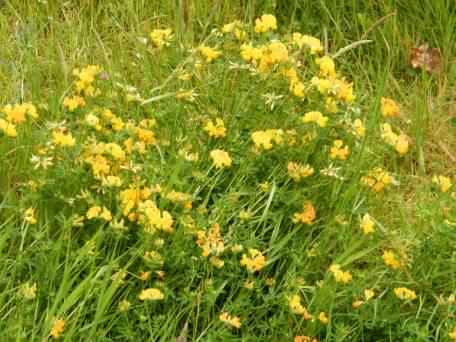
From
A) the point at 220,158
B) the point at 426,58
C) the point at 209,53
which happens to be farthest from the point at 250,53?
the point at 426,58

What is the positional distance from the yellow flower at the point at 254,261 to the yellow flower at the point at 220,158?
0.94 ft

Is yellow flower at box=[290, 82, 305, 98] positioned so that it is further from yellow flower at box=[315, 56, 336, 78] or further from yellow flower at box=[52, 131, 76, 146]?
yellow flower at box=[52, 131, 76, 146]

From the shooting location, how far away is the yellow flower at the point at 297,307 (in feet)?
7.30

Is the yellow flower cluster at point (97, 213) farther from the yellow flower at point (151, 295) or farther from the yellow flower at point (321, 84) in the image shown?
the yellow flower at point (321, 84)

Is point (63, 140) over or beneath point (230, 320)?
over

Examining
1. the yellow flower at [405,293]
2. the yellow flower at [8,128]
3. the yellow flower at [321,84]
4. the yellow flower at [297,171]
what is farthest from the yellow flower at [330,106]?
the yellow flower at [8,128]

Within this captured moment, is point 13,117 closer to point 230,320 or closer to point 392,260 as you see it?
point 230,320

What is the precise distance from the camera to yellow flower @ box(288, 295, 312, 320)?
2.23 metres

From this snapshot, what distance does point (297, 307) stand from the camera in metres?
2.23

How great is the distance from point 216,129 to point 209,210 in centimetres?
26

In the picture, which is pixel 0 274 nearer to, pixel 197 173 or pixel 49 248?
A: pixel 49 248

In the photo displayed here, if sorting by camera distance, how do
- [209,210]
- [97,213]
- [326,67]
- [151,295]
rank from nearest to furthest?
[151,295] < [97,213] < [209,210] < [326,67]

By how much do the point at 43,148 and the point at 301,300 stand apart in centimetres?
86

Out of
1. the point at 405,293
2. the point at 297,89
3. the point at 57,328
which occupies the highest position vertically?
the point at 297,89
